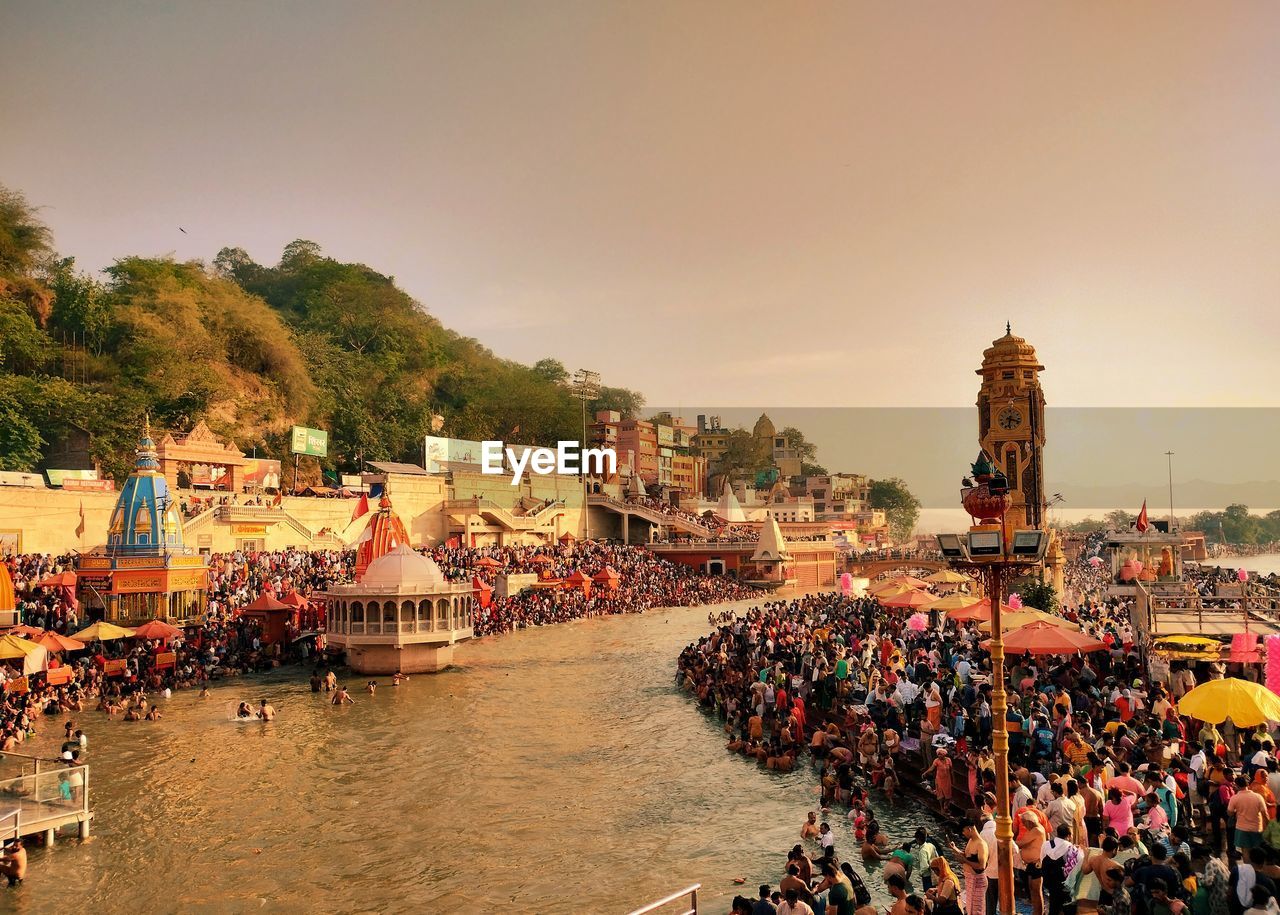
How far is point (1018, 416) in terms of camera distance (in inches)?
1436

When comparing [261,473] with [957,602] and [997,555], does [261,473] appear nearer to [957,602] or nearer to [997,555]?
[957,602]

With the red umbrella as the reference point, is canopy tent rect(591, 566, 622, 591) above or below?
below

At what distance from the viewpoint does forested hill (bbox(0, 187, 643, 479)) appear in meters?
42.3

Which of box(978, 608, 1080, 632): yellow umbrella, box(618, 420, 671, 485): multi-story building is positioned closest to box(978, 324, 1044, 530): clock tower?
box(978, 608, 1080, 632): yellow umbrella

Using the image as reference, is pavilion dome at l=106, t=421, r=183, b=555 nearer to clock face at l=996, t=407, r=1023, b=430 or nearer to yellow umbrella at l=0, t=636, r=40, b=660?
yellow umbrella at l=0, t=636, r=40, b=660

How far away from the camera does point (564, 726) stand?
77.0ft

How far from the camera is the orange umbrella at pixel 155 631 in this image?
26.1 m

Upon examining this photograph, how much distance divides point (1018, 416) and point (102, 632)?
102ft

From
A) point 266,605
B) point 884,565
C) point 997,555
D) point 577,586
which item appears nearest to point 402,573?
point 266,605

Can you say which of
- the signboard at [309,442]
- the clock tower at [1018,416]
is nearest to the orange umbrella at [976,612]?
the clock tower at [1018,416]

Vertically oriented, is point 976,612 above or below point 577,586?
above

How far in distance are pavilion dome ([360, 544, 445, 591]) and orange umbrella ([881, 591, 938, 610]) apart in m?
13.0

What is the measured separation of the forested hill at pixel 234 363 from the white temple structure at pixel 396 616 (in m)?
18.7

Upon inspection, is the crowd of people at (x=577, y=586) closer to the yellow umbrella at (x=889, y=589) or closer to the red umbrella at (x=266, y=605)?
the red umbrella at (x=266, y=605)
